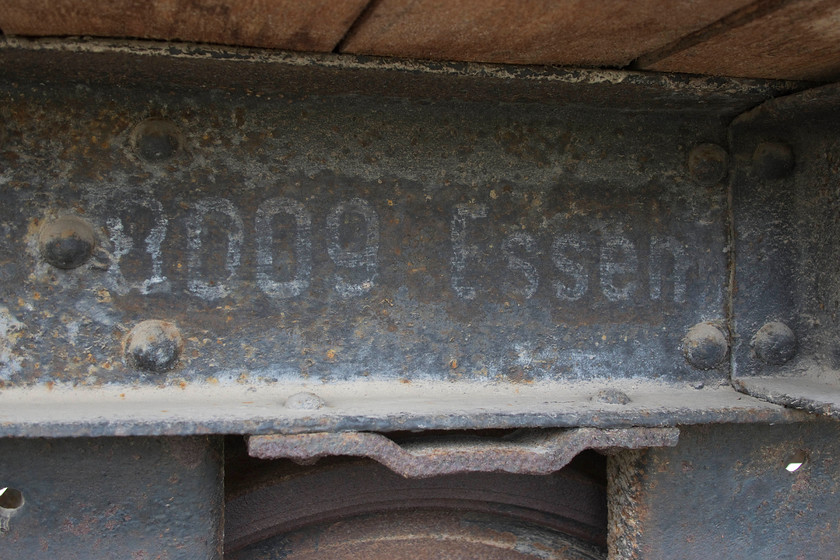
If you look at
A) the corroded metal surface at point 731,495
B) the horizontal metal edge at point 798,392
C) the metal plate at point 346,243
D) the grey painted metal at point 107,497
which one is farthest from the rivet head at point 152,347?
the horizontal metal edge at point 798,392

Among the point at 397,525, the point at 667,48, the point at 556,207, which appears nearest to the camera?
the point at 667,48

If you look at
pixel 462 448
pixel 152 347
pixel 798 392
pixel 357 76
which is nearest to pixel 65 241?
pixel 152 347

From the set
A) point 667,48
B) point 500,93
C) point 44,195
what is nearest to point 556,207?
point 500,93

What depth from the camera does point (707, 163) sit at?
5.30 ft

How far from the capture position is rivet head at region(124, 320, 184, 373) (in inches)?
54.2

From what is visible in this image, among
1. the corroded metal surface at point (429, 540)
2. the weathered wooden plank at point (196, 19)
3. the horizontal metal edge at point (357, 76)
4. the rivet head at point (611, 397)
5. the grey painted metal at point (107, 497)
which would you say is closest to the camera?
the weathered wooden plank at point (196, 19)

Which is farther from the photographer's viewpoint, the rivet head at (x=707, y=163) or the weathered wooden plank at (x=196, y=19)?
the rivet head at (x=707, y=163)

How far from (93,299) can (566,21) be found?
3.28 ft

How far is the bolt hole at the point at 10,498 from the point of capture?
1.37 m

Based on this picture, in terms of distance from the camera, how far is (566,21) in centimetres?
112

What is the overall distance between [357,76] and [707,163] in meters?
0.82

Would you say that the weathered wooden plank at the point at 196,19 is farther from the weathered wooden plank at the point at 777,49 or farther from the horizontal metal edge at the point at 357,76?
the weathered wooden plank at the point at 777,49

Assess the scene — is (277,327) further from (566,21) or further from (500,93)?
(566,21)

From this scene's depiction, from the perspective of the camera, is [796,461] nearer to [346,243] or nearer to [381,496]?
[381,496]
